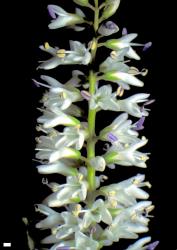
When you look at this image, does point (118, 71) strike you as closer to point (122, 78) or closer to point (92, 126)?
point (122, 78)

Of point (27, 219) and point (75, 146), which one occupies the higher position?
point (75, 146)

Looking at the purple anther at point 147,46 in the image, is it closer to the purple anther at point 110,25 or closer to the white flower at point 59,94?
the purple anther at point 110,25

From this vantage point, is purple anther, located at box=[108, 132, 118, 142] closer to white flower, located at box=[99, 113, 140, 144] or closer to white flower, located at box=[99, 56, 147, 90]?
white flower, located at box=[99, 113, 140, 144]

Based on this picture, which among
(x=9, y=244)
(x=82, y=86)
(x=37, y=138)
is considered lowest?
(x=9, y=244)

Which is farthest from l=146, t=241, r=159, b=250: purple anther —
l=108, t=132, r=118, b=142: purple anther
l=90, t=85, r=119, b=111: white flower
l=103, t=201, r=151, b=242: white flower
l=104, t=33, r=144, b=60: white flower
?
l=104, t=33, r=144, b=60: white flower

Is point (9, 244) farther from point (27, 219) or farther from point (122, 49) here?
point (122, 49)

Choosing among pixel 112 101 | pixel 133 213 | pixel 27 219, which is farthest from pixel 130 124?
pixel 27 219

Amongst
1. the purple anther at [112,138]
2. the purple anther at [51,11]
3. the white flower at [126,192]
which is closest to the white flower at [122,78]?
the purple anther at [112,138]
